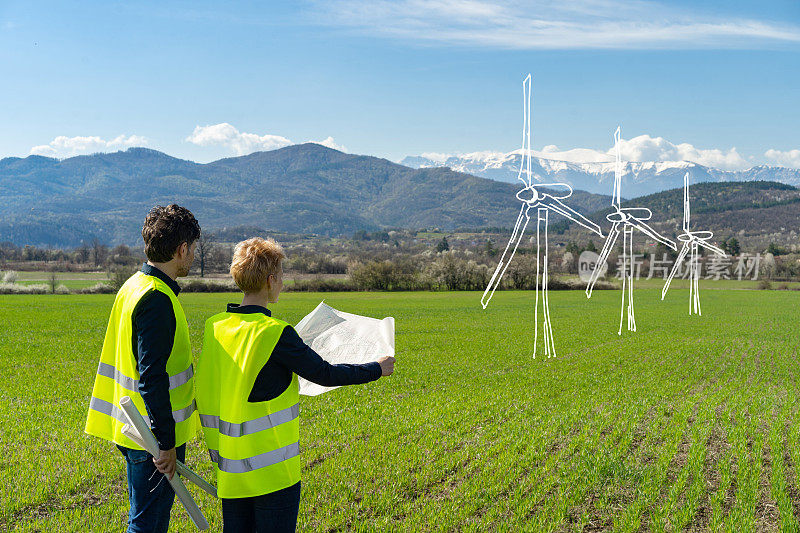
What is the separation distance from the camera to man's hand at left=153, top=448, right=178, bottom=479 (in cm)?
343

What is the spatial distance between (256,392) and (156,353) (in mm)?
633

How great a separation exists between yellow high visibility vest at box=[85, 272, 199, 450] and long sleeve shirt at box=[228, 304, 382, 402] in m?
0.50

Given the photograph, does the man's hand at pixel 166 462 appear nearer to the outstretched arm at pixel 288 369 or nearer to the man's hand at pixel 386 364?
the outstretched arm at pixel 288 369

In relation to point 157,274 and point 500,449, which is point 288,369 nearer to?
point 157,274

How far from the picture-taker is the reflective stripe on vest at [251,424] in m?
3.26

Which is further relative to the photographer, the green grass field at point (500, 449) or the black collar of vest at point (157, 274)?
the green grass field at point (500, 449)

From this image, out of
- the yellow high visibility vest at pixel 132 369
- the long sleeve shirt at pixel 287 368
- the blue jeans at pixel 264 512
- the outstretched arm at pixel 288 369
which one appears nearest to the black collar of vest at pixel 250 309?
the long sleeve shirt at pixel 287 368

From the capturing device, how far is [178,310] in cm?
348

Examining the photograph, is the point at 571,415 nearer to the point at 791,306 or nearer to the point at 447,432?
the point at 447,432

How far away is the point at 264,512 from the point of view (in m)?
3.33

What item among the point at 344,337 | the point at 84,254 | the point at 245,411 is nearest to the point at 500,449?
the point at 344,337

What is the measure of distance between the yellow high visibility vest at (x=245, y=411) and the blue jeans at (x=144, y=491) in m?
0.52

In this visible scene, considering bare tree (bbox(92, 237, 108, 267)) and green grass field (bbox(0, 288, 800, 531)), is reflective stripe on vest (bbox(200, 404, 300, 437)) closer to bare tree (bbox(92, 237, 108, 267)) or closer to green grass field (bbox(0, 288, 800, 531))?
green grass field (bbox(0, 288, 800, 531))

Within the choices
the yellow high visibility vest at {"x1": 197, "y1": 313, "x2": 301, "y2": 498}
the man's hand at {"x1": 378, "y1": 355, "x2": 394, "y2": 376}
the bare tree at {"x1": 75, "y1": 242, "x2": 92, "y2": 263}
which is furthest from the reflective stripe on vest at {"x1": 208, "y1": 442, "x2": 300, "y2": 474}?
the bare tree at {"x1": 75, "y1": 242, "x2": 92, "y2": 263}
